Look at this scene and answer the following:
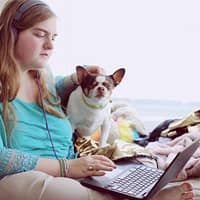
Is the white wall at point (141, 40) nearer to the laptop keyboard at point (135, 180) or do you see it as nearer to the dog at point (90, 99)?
the dog at point (90, 99)

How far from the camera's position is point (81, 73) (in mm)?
1499

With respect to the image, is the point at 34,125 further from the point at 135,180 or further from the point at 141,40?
the point at 141,40

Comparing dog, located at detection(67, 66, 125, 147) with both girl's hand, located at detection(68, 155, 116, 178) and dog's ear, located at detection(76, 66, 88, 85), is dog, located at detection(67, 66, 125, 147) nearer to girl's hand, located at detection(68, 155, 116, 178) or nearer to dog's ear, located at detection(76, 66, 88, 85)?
dog's ear, located at detection(76, 66, 88, 85)

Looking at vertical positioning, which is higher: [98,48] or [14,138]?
[98,48]

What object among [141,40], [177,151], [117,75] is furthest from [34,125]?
[141,40]

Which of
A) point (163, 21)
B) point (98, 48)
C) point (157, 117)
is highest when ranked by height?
point (163, 21)

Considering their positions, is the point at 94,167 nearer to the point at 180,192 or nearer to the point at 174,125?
the point at 180,192

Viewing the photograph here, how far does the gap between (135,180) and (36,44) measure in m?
0.49

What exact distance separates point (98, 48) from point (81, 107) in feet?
2.60

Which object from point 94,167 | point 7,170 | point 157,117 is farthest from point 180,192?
point 157,117

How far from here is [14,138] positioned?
1364mm

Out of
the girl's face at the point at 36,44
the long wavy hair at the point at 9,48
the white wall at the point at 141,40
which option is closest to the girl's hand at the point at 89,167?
the long wavy hair at the point at 9,48

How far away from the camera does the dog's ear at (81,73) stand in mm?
1487

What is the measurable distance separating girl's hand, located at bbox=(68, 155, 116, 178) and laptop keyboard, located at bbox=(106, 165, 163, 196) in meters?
0.04
